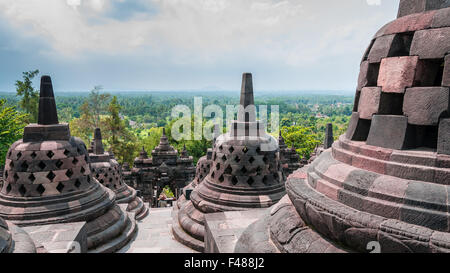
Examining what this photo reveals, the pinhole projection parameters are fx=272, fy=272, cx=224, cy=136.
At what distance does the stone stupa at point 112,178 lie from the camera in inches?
436

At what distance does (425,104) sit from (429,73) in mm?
334

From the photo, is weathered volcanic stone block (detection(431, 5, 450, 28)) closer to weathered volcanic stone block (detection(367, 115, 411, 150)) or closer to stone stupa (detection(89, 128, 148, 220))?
weathered volcanic stone block (detection(367, 115, 411, 150))

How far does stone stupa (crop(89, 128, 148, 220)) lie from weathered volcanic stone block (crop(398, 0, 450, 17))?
10527mm

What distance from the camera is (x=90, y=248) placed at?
21.4ft

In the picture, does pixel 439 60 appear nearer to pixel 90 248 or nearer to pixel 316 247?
pixel 316 247

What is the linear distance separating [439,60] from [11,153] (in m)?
8.67

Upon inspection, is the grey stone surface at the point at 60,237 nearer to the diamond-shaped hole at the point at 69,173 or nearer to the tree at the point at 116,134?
the diamond-shaped hole at the point at 69,173

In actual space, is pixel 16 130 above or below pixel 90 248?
above

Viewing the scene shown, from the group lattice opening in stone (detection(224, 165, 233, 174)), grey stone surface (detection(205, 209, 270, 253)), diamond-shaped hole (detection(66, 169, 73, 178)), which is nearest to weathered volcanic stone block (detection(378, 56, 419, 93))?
grey stone surface (detection(205, 209, 270, 253))

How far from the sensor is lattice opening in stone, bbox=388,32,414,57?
304 cm

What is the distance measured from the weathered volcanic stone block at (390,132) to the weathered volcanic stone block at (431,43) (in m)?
0.67

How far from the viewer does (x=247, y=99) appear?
24.7ft
